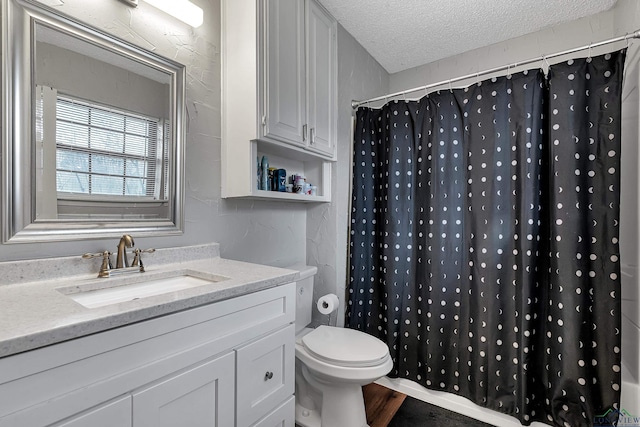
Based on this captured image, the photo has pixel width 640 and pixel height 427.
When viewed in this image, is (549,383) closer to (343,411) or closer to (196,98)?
(343,411)

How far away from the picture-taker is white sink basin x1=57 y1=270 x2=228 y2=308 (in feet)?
3.14

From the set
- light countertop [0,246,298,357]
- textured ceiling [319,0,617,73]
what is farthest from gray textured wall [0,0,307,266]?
textured ceiling [319,0,617,73]

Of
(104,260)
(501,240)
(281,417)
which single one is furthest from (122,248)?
(501,240)

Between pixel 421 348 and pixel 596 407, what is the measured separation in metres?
0.84

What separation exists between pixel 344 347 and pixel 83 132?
1.47m

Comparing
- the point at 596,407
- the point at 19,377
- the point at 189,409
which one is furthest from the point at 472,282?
the point at 19,377

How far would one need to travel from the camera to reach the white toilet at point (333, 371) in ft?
4.52

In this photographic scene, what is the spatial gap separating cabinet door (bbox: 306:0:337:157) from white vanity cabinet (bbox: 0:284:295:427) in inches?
40.3

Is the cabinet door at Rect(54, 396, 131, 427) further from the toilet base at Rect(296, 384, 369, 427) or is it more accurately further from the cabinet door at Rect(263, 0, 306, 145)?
the cabinet door at Rect(263, 0, 306, 145)

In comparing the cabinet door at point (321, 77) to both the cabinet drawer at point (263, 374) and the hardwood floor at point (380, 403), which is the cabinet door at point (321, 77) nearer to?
the cabinet drawer at point (263, 374)

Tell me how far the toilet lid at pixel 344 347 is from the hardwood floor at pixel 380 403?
475 mm

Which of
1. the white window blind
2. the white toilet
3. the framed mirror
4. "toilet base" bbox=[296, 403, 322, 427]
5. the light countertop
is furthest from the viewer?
"toilet base" bbox=[296, 403, 322, 427]

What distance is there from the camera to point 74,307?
2.35 ft

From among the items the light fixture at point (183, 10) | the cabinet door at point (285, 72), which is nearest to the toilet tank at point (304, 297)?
the cabinet door at point (285, 72)
